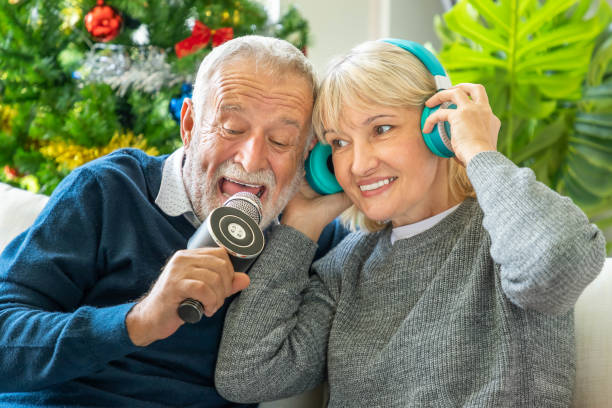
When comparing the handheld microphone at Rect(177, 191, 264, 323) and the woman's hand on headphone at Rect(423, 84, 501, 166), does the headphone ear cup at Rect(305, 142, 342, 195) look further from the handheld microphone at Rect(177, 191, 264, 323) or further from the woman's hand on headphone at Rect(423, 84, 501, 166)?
the handheld microphone at Rect(177, 191, 264, 323)

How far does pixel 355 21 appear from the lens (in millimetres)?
3506

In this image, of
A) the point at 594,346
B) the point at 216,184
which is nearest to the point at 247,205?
the point at 216,184

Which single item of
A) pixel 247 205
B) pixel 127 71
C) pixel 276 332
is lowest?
pixel 276 332

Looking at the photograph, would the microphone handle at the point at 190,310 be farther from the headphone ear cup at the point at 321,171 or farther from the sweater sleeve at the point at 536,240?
the headphone ear cup at the point at 321,171

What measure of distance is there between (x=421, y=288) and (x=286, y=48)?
649mm

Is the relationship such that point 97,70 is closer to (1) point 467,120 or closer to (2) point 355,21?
(1) point 467,120

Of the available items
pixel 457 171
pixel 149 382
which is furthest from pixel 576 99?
pixel 149 382

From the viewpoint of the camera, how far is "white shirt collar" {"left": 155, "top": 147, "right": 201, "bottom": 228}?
1.36m

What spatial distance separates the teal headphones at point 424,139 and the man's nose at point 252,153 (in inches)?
5.9

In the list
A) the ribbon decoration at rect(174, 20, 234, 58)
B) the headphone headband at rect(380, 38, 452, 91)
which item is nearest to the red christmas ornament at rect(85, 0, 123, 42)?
the ribbon decoration at rect(174, 20, 234, 58)

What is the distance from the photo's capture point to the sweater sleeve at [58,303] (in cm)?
106

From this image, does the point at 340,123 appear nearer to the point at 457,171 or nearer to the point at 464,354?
the point at 457,171

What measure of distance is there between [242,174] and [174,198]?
0.57 feet

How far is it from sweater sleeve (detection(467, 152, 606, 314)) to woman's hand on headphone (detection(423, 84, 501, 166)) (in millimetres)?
78
